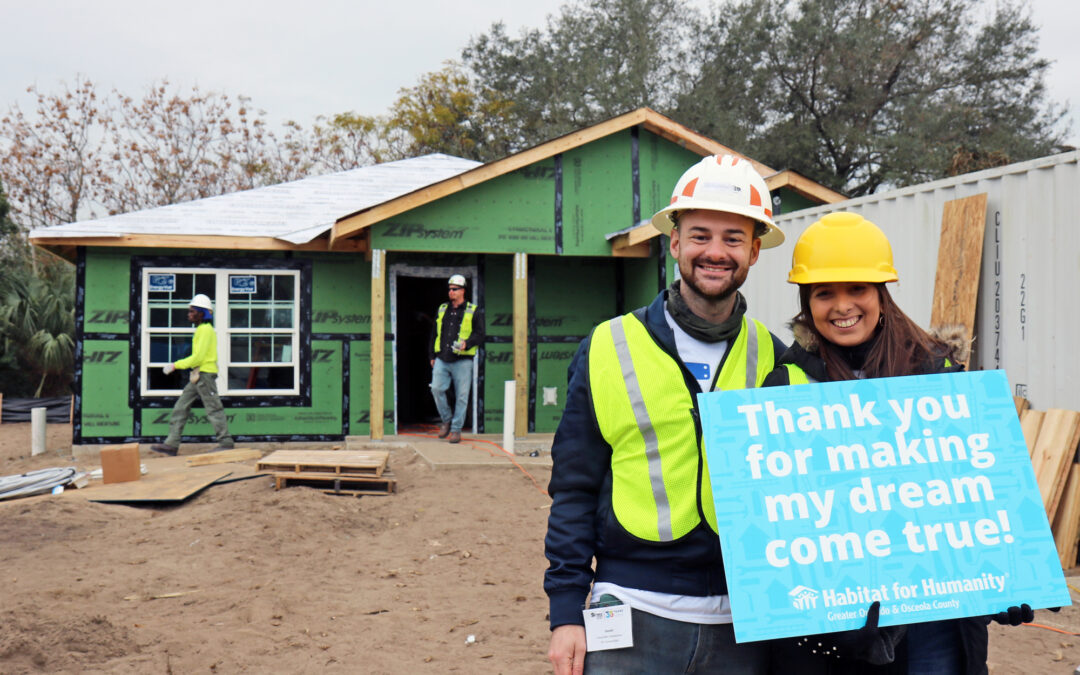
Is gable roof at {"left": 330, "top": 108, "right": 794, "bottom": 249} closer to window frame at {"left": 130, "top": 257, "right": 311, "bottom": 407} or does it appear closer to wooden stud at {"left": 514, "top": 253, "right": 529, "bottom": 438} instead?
window frame at {"left": 130, "top": 257, "right": 311, "bottom": 407}

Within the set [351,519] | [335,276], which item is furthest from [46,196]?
[351,519]

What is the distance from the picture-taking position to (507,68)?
31.8 meters

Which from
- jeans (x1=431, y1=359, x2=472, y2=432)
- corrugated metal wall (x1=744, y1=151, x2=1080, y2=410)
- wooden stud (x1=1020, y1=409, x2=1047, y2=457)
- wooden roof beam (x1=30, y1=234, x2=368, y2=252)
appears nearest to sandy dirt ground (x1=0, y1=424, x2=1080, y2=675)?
wooden stud (x1=1020, y1=409, x2=1047, y2=457)

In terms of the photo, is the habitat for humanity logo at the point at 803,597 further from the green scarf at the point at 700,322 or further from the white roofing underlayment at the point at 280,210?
the white roofing underlayment at the point at 280,210

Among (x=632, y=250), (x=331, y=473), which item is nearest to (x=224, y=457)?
(x=331, y=473)

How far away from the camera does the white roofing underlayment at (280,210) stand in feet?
38.4

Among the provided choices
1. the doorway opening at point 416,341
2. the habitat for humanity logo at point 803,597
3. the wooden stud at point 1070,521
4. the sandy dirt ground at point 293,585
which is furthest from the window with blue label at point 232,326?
the habitat for humanity logo at point 803,597

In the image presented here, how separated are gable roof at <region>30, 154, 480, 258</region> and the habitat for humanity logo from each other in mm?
10468

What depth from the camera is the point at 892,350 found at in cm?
211

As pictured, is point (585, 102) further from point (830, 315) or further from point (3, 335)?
point (830, 315)

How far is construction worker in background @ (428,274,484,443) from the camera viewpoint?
36.1 ft

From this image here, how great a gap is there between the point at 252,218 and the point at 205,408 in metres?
3.01

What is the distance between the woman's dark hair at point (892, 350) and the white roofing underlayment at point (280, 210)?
386 inches

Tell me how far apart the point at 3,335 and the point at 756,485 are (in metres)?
21.2
